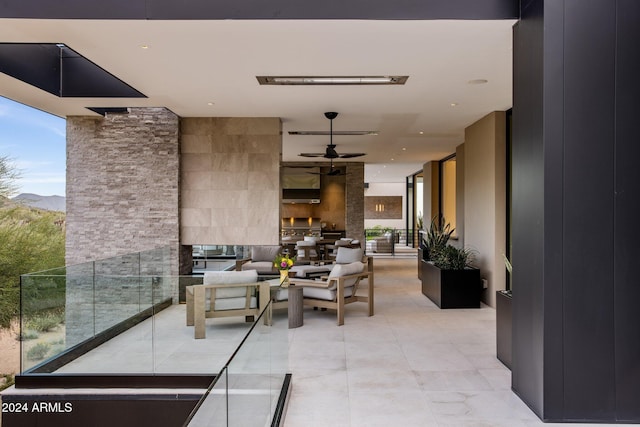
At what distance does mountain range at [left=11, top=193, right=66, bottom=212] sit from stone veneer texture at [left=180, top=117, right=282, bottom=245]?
192 inches

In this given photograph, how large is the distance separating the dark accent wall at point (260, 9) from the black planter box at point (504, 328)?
8.55ft

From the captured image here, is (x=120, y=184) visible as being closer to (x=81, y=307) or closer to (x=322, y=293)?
(x=81, y=307)

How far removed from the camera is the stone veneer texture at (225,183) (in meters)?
7.91

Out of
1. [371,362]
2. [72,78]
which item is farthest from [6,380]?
[371,362]

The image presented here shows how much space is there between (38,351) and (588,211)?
212 inches

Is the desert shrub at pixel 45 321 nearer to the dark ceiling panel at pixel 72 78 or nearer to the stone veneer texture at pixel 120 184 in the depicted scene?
the stone veneer texture at pixel 120 184

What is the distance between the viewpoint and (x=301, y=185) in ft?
49.1

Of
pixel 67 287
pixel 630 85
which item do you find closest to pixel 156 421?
pixel 67 287

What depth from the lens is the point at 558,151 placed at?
331cm

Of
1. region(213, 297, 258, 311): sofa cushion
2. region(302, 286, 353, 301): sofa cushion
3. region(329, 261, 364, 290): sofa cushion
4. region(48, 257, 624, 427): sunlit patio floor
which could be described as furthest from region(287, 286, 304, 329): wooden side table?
region(213, 297, 258, 311): sofa cushion

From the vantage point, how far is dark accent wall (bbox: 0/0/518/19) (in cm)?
373

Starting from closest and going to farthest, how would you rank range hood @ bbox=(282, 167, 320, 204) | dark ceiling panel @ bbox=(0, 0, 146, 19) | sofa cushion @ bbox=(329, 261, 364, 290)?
dark ceiling panel @ bbox=(0, 0, 146, 19), sofa cushion @ bbox=(329, 261, 364, 290), range hood @ bbox=(282, 167, 320, 204)

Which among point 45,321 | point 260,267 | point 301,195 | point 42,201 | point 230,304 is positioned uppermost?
point 301,195

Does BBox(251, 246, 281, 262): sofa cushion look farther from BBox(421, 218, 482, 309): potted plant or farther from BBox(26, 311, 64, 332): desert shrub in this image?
BBox(26, 311, 64, 332): desert shrub
